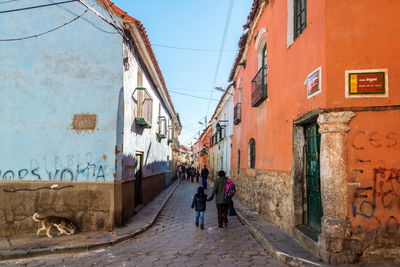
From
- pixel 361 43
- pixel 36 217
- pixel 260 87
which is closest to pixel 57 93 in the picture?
pixel 36 217

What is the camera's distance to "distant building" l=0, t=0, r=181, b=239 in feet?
24.5

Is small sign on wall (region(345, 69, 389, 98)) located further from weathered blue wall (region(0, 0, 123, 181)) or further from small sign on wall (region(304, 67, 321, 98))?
weathered blue wall (region(0, 0, 123, 181))

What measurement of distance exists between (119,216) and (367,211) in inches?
227

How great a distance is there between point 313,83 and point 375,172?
1.98 meters

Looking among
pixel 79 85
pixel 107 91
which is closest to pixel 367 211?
pixel 107 91

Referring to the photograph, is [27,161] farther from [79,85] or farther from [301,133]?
[301,133]

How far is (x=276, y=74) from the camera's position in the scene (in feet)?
28.0

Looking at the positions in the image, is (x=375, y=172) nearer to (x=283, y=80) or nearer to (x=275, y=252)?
(x=275, y=252)

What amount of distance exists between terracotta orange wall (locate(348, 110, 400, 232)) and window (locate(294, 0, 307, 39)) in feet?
9.10

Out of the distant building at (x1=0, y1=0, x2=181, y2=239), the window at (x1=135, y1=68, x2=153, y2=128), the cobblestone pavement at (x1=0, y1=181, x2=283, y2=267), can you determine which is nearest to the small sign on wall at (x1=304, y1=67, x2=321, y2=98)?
the cobblestone pavement at (x1=0, y1=181, x2=283, y2=267)

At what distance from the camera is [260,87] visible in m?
9.99

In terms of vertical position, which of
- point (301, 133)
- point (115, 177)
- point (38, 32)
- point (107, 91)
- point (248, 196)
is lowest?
point (248, 196)

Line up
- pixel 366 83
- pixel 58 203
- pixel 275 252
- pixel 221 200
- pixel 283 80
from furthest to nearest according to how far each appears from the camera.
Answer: pixel 221 200 → pixel 283 80 → pixel 58 203 → pixel 275 252 → pixel 366 83

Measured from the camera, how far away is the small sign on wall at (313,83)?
558 centimetres
